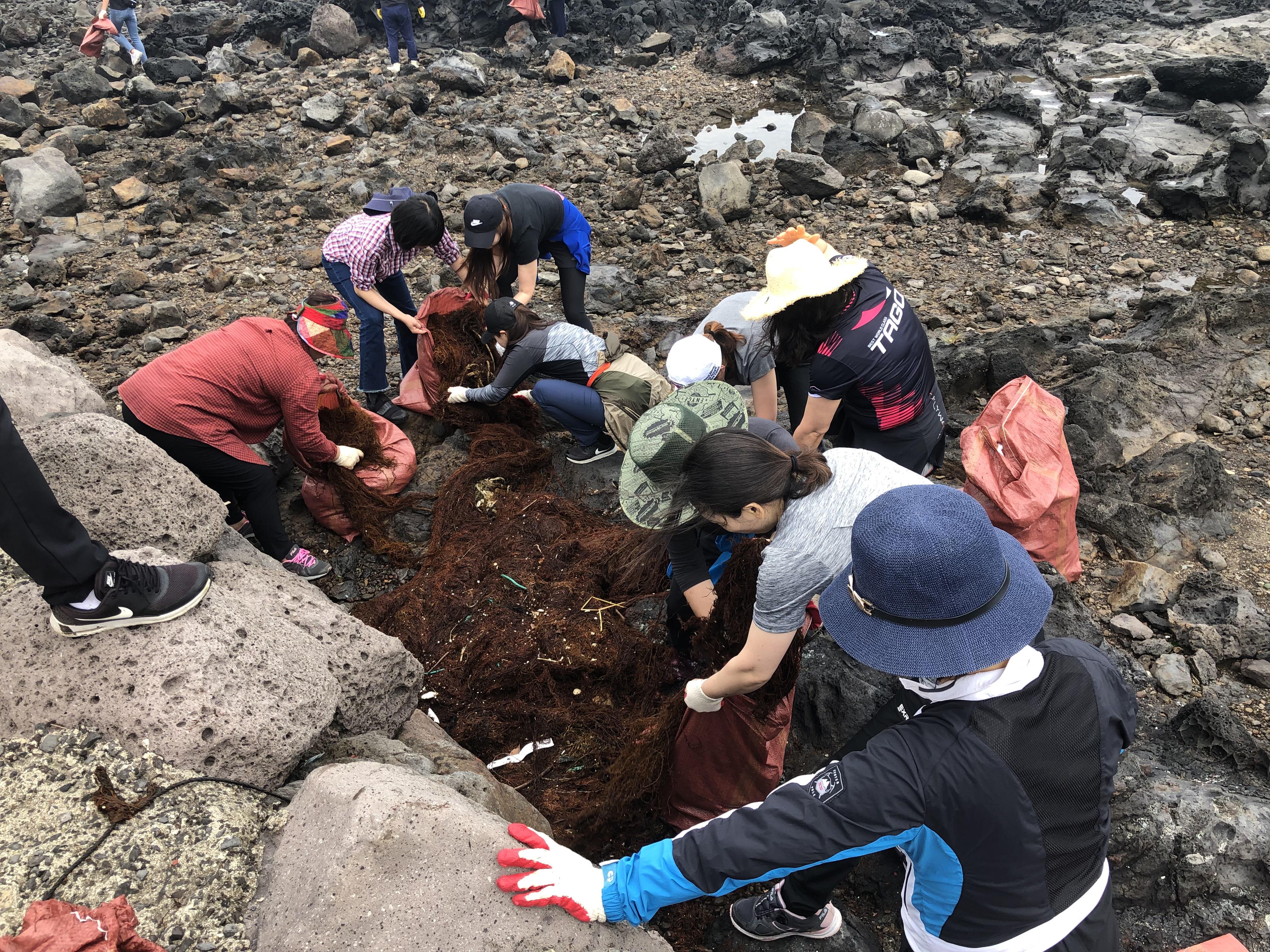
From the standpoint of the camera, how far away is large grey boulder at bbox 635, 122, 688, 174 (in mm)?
8992

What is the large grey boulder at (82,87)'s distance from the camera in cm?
1182

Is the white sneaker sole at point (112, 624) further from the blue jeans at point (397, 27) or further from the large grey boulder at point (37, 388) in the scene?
the blue jeans at point (397, 27)

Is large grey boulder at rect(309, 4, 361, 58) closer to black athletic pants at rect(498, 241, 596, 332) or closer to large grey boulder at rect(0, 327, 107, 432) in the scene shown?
black athletic pants at rect(498, 241, 596, 332)

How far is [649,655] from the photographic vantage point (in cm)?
345

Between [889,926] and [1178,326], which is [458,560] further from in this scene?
[1178,326]

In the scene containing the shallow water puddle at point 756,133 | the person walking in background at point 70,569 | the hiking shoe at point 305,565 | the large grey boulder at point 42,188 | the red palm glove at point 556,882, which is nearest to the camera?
the red palm glove at point 556,882

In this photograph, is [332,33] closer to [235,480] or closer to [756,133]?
[756,133]

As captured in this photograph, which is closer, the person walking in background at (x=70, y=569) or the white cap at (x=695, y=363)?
the person walking in background at (x=70, y=569)

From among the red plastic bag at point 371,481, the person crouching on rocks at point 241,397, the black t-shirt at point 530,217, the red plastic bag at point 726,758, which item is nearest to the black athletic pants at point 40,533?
the person crouching on rocks at point 241,397

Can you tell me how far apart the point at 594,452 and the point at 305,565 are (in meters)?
1.76

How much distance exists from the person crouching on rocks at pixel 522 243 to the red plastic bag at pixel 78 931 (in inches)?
149

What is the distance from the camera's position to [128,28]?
42.6 feet

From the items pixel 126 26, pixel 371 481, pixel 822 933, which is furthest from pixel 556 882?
pixel 126 26

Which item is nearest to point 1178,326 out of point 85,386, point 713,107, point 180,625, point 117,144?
point 180,625
